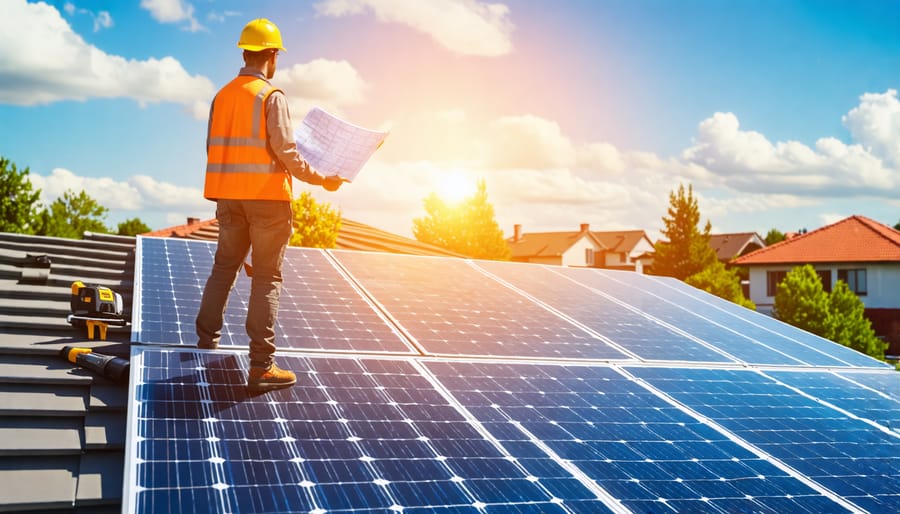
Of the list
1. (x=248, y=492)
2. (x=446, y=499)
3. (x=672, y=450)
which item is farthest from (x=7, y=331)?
(x=672, y=450)

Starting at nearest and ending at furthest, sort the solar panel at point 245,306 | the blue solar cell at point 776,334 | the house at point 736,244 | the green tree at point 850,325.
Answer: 1. the solar panel at point 245,306
2. the blue solar cell at point 776,334
3. the green tree at point 850,325
4. the house at point 736,244

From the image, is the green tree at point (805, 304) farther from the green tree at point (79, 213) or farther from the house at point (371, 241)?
the green tree at point (79, 213)

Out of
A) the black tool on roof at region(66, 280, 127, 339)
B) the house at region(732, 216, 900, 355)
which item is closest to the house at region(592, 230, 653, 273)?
the house at region(732, 216, 900, 355)

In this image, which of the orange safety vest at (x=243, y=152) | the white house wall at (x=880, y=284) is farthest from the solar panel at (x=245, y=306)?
the white house wall at (x=880, y=284)

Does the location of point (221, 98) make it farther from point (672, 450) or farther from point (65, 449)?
point (672, 450)

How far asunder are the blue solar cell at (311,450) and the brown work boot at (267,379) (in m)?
0.10

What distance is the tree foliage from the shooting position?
3400 centimetres

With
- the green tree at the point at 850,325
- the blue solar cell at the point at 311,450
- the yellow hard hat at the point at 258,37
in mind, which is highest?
the yellow hard hat at the point at 258,37

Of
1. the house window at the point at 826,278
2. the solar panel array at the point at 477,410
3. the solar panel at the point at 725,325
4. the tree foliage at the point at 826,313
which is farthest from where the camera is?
the house window at the point at 826,278

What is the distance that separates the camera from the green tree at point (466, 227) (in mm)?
54928

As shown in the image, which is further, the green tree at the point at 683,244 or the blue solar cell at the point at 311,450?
the green tree at the point at 683,244

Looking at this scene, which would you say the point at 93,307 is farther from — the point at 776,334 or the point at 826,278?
the point at 826,278

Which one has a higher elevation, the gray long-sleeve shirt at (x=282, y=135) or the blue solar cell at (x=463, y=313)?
the gray long-sleeve shirt at (x=282, y=135)

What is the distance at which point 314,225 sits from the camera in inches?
948
